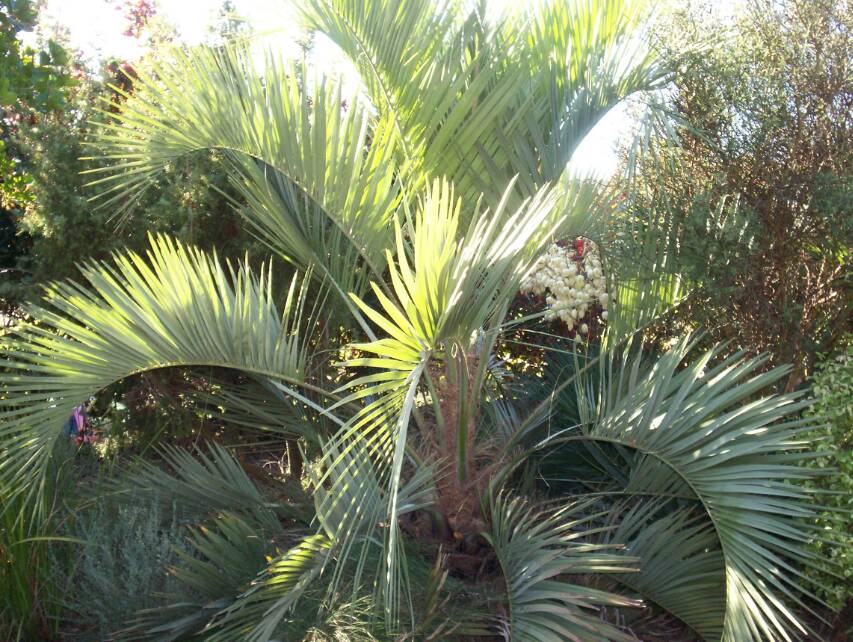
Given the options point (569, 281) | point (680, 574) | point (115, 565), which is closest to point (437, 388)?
point (680, 574)

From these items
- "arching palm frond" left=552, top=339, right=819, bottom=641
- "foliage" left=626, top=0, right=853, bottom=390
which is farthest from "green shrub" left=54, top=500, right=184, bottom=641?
"foliage" left=626, top=0, right=853, bottom=390

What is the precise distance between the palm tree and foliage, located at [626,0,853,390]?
25 centimetres

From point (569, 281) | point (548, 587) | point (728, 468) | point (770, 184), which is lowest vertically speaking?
point (548, 587)

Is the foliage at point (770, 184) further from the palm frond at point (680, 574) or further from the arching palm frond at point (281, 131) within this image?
the arching palm frond at point (281, 131)

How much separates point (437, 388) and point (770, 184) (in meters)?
1.70

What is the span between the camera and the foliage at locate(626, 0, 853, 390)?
406 centimetres

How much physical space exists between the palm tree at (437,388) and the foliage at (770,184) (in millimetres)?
250

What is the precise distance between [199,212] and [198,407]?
1164 millimetres

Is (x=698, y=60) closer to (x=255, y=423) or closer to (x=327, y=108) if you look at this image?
(x=327, y=108)

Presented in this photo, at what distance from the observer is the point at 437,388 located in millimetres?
4176

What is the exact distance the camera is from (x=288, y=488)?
14.8ft

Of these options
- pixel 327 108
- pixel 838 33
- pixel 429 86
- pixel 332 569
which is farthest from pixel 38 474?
pixel 838 33

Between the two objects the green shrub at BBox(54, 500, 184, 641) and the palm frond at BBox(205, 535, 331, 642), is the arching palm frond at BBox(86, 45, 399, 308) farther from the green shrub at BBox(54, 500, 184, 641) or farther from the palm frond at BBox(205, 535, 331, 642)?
the green shrub at BBox(54, 500, 184, 641)

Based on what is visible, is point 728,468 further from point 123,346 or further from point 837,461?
point 123,346
